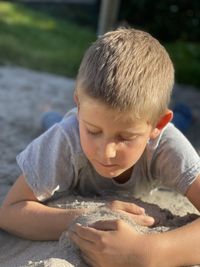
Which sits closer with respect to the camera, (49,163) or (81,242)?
(81,242)

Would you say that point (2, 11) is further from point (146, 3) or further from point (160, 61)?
point (160, 61)

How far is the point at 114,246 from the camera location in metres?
1.44

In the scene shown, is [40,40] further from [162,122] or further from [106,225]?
[106,225]

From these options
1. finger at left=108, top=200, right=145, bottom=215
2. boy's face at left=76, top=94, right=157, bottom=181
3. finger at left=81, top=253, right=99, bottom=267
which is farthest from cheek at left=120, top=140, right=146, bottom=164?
finger at left=81, top=253, right=99, bottom=267

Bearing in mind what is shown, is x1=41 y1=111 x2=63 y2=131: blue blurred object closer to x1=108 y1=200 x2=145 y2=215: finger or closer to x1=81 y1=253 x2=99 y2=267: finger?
x1=108 y1=200 x2=145 y2=215: finger

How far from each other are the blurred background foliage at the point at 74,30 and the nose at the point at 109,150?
2879 millimetres

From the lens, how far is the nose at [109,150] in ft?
4.77

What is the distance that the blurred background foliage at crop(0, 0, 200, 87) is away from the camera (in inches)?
180

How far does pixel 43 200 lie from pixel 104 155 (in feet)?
1.12

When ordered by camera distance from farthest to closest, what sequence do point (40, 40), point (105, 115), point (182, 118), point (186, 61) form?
point (40, 40) → point (186, 61) → point (182, 118) → point (105, 115)

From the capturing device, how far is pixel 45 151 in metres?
1.72

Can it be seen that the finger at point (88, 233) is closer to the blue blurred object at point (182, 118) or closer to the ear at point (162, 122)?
the ear at point (162, 122)

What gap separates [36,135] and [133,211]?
4.26 feet

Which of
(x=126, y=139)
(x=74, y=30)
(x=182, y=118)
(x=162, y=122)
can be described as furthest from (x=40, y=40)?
(x=126, y=139)
